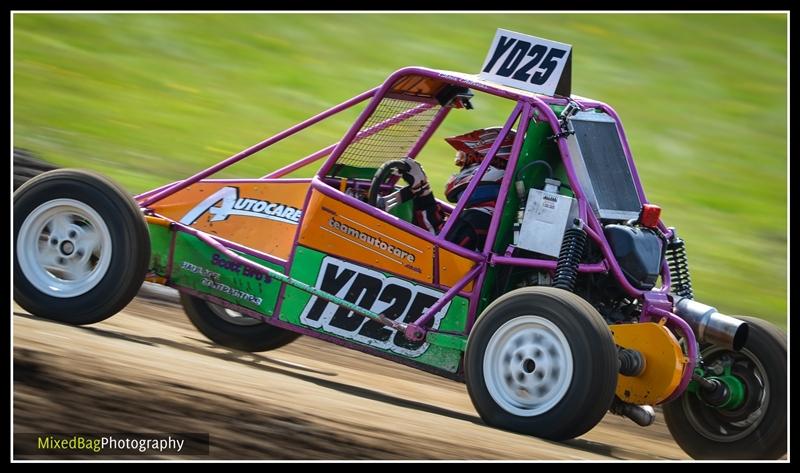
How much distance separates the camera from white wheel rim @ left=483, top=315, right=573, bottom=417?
6.02m

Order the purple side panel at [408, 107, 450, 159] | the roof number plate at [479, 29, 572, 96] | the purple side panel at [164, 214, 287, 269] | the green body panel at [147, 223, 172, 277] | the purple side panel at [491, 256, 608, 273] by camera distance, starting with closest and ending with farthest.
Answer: the purple side panel at [491, 256, 608, 273]
the roof number plate at [479, 29, 572, 96]
the purple side panel at [164, 214, 287, 269]
the green body panel at [147, 223, 172, 277]
the purple side panel at [408, 107, 450, 159]

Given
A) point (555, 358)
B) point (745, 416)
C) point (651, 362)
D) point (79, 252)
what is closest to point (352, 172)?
point (79, 252)

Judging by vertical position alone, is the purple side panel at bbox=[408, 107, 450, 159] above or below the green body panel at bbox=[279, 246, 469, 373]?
above

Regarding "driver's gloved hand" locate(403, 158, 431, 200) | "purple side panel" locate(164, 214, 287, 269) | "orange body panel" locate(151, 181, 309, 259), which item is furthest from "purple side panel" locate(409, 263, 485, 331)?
"orange body panel" locate(151, 181, 309, 259)

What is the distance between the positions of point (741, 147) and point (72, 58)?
27.8 ft

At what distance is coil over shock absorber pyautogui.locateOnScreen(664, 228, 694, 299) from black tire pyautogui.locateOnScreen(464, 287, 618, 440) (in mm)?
1227

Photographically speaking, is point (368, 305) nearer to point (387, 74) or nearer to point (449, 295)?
point (449, 295)

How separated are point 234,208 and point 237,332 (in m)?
0.90

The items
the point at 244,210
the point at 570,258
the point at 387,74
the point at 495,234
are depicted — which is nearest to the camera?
the point at 570,258

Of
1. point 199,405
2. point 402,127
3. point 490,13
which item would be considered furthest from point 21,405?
point 490,13

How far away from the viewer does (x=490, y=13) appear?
18859 millimetres

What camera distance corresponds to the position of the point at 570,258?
648cm

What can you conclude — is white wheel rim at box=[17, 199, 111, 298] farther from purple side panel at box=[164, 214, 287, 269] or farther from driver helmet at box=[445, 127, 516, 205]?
driver helmet at box=[445, 127, 516, 205]

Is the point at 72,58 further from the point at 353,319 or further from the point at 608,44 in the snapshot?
the point at 353,319
